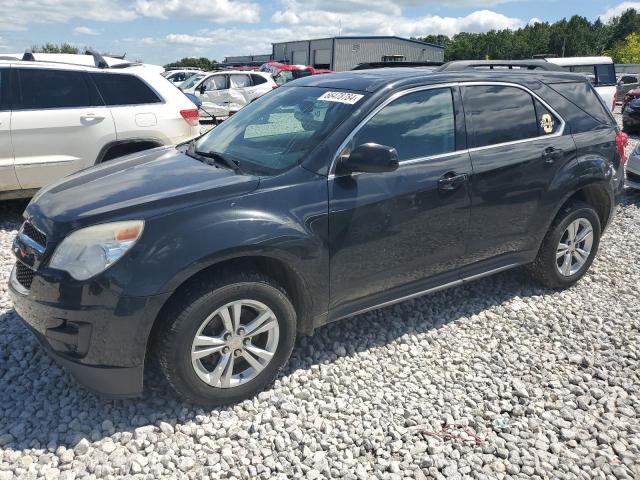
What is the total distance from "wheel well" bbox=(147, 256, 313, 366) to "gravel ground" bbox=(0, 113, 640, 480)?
435 millimetres

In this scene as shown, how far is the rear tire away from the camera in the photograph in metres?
4.18

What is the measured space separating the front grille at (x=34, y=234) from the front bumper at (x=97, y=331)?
→ 196 mm

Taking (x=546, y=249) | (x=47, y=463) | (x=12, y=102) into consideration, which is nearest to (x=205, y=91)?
(x=12, y=102)

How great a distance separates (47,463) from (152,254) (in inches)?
44.0

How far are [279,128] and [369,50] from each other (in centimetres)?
5701

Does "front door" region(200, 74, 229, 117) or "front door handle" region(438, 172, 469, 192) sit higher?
"front door" region(200, 74, 229, 117)

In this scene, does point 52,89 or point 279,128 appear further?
point 52,89

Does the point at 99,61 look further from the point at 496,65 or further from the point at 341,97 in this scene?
the point at 496,65

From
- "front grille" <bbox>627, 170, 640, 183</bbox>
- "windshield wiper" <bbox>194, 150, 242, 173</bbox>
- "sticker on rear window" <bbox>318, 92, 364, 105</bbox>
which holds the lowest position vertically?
"front grille" <bbox>627, 170, 640, 183</bbox>

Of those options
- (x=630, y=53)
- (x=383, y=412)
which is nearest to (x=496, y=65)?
(x=383, y=412)

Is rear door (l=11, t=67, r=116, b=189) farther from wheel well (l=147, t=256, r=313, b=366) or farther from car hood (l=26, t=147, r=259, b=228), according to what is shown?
wheel well (l=147, t=256, r=313, b=366)

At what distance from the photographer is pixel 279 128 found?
3.54 meters

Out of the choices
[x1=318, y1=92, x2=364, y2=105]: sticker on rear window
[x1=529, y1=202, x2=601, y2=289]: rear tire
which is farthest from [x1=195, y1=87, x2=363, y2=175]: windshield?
[x1=529, y1=202, x2=601, y2=289]: rear tire

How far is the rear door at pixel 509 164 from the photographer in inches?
141
